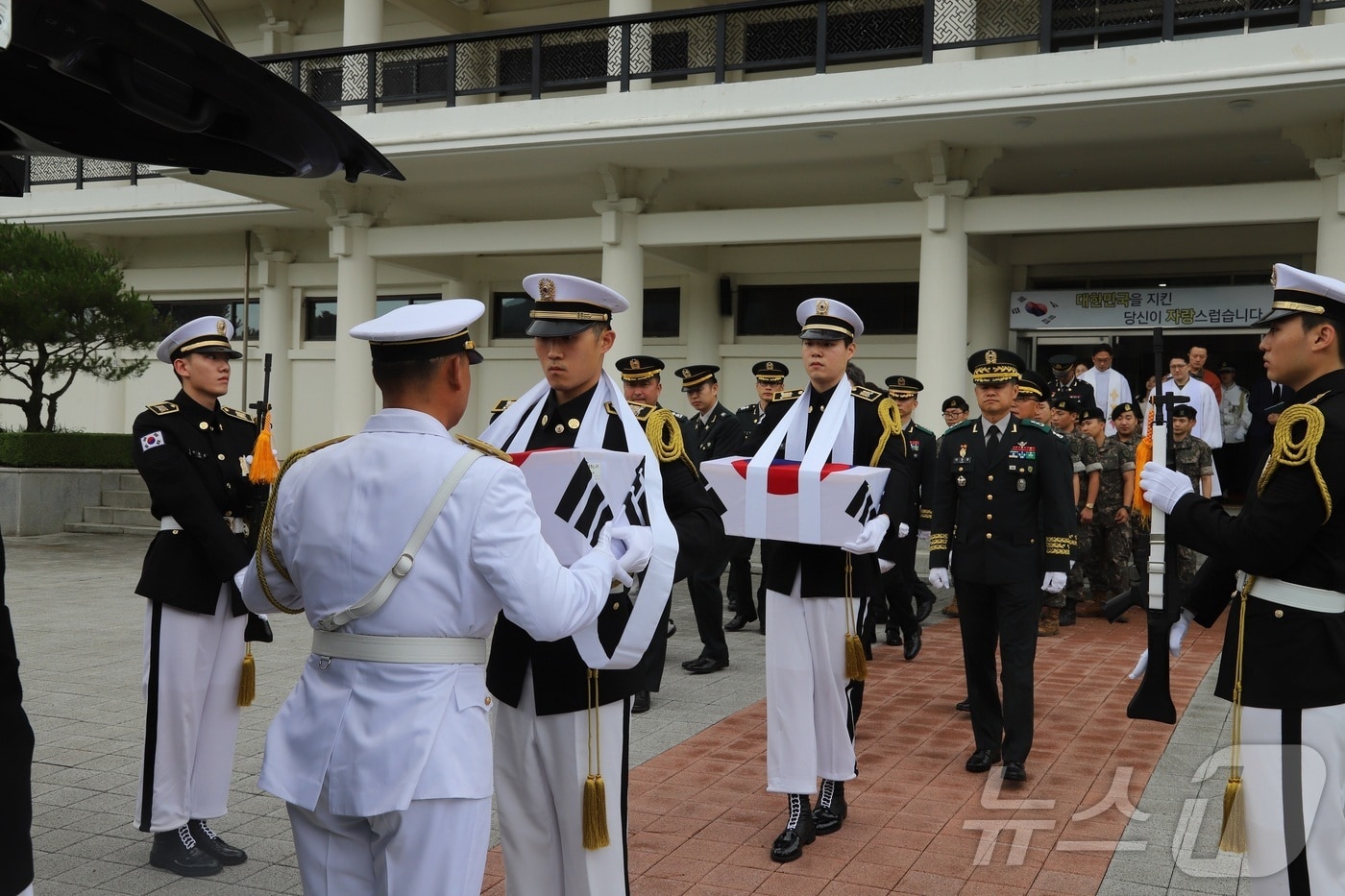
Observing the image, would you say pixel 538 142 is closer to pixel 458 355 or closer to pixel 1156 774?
pixel 1156 774

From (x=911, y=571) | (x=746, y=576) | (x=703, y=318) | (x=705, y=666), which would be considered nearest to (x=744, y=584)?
(x=746, y=576)

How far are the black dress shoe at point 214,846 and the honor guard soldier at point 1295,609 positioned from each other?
3517 mm

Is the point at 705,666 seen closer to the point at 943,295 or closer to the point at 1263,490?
the point at 1263,490

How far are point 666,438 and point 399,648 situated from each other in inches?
54.4

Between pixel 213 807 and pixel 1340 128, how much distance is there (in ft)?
41.4

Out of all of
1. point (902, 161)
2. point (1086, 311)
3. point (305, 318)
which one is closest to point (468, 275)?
point (305, 318)

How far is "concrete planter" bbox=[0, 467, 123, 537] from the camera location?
16.5 meters

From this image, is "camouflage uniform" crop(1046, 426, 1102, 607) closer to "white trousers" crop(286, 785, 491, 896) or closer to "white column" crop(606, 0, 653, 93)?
"white column" crop(606, 0, 653, 93)

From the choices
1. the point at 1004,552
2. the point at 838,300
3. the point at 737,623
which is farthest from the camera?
the point at 838,300

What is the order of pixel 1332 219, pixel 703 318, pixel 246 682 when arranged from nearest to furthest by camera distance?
1. pixel 246 682
2. pixel 1332 219
3. pixel 703 318

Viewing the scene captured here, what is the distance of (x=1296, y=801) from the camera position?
322cm

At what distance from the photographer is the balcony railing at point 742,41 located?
523 inches

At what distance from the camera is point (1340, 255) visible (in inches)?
475

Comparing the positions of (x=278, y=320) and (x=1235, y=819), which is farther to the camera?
(x=278, y=320)
